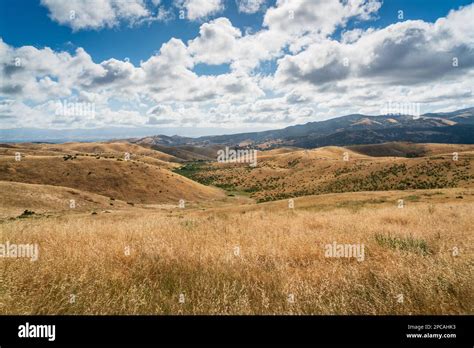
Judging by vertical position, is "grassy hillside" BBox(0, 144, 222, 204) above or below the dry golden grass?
below

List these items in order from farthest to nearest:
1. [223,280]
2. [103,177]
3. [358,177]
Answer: [358,177], [103,177], [223,280]

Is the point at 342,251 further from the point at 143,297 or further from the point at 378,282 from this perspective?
the point at 143,297

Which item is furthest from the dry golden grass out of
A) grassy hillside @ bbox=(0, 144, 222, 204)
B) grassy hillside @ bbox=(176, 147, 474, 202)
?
grassy hillside @ bbox=(176, 147, 474, 202)

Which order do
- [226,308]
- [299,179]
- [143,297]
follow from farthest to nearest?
[299,179]
[143,297]
[226,308]

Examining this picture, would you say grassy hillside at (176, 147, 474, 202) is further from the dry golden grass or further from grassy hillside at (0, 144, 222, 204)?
the dry golden grass

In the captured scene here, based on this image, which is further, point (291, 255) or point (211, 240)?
point (211, 240)

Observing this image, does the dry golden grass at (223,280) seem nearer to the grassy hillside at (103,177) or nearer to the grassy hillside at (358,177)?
the grassy hillside at (103,177)

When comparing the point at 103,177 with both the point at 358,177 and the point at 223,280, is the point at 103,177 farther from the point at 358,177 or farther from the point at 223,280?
the point at 223,280

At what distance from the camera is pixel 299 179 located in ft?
317

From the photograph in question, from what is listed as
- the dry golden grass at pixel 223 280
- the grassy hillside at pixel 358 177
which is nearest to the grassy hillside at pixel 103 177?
the grassy hillside at pixel 358 177

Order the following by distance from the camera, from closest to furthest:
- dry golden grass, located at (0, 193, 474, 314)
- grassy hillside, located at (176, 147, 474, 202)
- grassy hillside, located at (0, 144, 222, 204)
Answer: dry golden grass, located at (0, 193, 474, 314)
grassy hillside, located at (0, 144, 222, 204)
grassy hillside, located at (176, 147, 474, 202)

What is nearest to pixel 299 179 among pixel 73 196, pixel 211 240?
pixel 73 196

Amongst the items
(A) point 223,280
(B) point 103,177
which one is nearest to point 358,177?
(B) point 103,177
